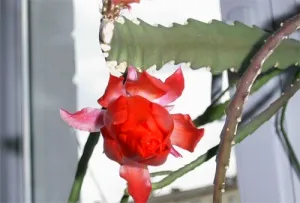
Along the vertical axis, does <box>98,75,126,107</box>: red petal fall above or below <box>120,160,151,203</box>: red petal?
above

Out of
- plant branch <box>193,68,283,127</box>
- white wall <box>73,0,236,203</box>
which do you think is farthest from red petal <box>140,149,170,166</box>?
white wall <box>73,0,236,203</box>

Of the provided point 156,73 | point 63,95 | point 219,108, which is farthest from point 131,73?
point 63,95

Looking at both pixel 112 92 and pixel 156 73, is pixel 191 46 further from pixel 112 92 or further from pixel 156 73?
pixel 156 73

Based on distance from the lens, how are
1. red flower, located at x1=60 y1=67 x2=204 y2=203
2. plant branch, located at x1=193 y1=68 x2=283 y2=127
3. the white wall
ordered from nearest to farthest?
1. red flower, located at x1=60 y1=67 x2=204 y2=203
2. plant branch, located at x1=193 y1=68 x2=283 y2=127
3. the white wall

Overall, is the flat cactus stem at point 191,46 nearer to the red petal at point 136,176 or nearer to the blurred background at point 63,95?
the red petal at point 136,176

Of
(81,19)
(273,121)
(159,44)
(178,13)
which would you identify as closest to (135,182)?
(159,44)

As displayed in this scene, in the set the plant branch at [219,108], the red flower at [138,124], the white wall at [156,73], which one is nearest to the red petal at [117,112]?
the red flower at [138,124]

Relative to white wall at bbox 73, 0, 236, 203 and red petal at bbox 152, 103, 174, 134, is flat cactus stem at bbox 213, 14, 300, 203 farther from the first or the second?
white wall at bbox 73, 0, 236, 203
